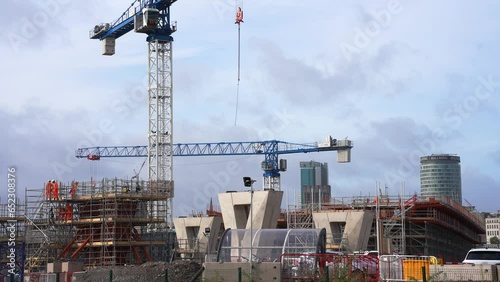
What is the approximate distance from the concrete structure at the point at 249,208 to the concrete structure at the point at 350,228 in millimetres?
4327

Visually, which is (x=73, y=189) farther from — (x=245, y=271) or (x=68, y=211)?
(x=245, y=271)

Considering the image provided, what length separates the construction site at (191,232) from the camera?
109 feet

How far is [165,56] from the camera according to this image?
3573 inches

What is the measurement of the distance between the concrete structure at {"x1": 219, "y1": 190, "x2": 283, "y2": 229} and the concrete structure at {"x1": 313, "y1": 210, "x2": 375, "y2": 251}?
4327 millimetres

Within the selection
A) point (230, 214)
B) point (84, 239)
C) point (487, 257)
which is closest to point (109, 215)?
point (84, 239)

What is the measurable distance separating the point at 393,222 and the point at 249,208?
1227 cm

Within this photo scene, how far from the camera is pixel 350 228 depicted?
6406 cm

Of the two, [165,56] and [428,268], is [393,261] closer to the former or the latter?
[428,268]

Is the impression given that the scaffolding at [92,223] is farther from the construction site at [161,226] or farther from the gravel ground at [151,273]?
the gravel ground at [151,273]

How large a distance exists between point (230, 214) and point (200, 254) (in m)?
4.60

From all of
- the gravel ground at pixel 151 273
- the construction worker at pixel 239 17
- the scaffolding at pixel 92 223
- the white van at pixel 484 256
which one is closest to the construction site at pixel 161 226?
the scaffolding at pixel 92 223

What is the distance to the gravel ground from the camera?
34031mm

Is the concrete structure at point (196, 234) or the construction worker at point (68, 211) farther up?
the construction worker at point (68, 211)

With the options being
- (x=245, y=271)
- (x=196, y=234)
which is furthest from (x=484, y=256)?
(x=196, y=234)
